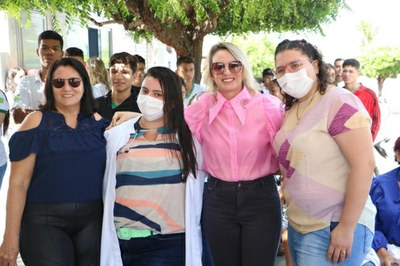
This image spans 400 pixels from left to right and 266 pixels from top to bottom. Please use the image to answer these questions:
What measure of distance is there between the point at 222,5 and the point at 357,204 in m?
2.86

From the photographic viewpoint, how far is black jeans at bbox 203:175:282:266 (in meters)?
2.46

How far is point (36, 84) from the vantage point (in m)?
3.85

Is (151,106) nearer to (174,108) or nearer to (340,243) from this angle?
(174,108)

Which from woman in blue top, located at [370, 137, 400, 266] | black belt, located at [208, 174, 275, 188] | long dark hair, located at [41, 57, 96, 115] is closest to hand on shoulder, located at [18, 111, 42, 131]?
long dark hair, located at [41, 57, 96, 115]

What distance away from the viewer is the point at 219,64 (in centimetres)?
261

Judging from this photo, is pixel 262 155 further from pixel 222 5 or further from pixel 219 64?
pixel 222 5

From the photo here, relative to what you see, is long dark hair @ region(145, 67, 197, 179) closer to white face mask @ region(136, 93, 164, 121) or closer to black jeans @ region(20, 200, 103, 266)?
white face mask @ region(136, 93, 164, 121)

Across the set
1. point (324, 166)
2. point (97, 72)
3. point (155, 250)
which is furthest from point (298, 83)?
point (97, 72)

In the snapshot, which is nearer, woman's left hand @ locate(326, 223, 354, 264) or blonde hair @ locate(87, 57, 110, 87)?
woman's left hand @ locate(326, 223, 354, 264)

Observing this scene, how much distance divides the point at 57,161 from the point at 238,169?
1.11m

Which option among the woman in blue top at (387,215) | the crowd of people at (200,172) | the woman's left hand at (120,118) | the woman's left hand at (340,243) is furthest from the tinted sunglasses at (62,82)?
the woman in blue top at (387,215)

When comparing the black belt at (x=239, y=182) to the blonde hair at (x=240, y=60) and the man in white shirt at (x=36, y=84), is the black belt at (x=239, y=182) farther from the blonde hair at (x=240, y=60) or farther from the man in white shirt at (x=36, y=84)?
the man in white shirt at (x=36, y=84)

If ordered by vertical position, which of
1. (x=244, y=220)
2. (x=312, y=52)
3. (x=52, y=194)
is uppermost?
(x=312, y=52)

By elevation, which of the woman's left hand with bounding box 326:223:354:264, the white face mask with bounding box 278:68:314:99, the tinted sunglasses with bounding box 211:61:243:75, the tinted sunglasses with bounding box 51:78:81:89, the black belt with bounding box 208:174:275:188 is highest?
the tinted sunglasses with bounding box 211:61:243:75
